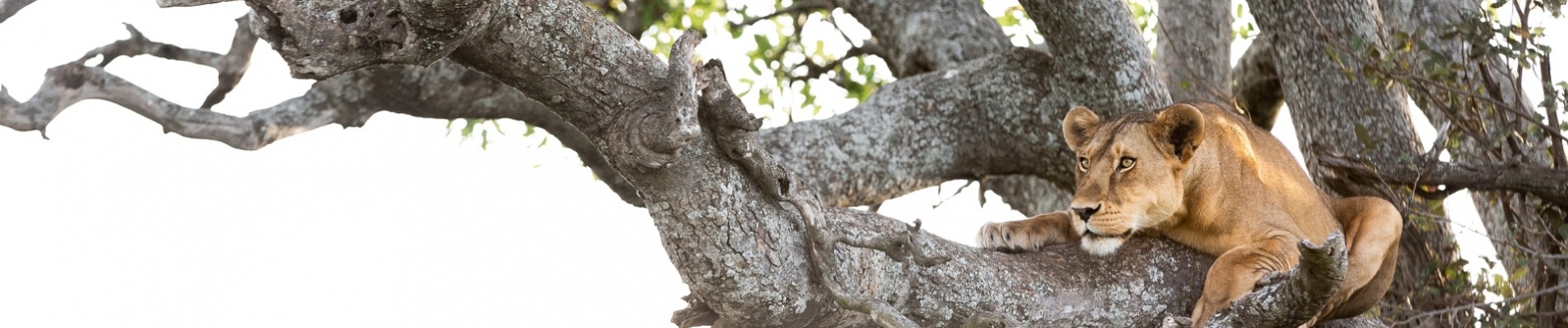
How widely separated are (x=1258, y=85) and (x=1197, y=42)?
628 millimetres

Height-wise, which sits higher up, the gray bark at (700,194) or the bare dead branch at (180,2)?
the bare dead branch at (180,2)

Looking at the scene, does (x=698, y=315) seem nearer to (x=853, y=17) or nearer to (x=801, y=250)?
(x=801, y=250)

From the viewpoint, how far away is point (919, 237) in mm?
4078

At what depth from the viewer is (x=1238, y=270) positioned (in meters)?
4.12

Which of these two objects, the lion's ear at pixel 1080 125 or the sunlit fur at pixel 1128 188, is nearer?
the sunlit fur at pixel 1128 188

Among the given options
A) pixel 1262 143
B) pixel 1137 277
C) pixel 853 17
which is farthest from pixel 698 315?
pixel 853 17

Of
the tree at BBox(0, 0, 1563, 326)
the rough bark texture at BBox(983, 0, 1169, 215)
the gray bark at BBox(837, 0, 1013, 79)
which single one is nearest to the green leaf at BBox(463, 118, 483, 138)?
the tree at BBox(0, 0, 1563, 326)

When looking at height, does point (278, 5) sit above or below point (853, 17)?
below

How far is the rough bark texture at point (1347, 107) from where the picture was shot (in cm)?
559

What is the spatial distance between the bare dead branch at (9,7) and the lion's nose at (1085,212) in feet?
9.93

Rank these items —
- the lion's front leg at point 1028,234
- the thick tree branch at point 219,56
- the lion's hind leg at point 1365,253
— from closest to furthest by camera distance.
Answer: the lion's hind leg at point 1365,253
the lion's front leg at point 1028,234
the thick tree branch at point 219,56

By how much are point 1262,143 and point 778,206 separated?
6.05 feet

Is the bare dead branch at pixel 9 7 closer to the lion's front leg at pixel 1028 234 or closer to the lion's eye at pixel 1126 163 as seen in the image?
the lion's front leg at pixel 1028 234

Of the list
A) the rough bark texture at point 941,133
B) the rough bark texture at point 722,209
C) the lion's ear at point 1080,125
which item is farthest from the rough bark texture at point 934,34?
the rough bark texture at point 722,209
